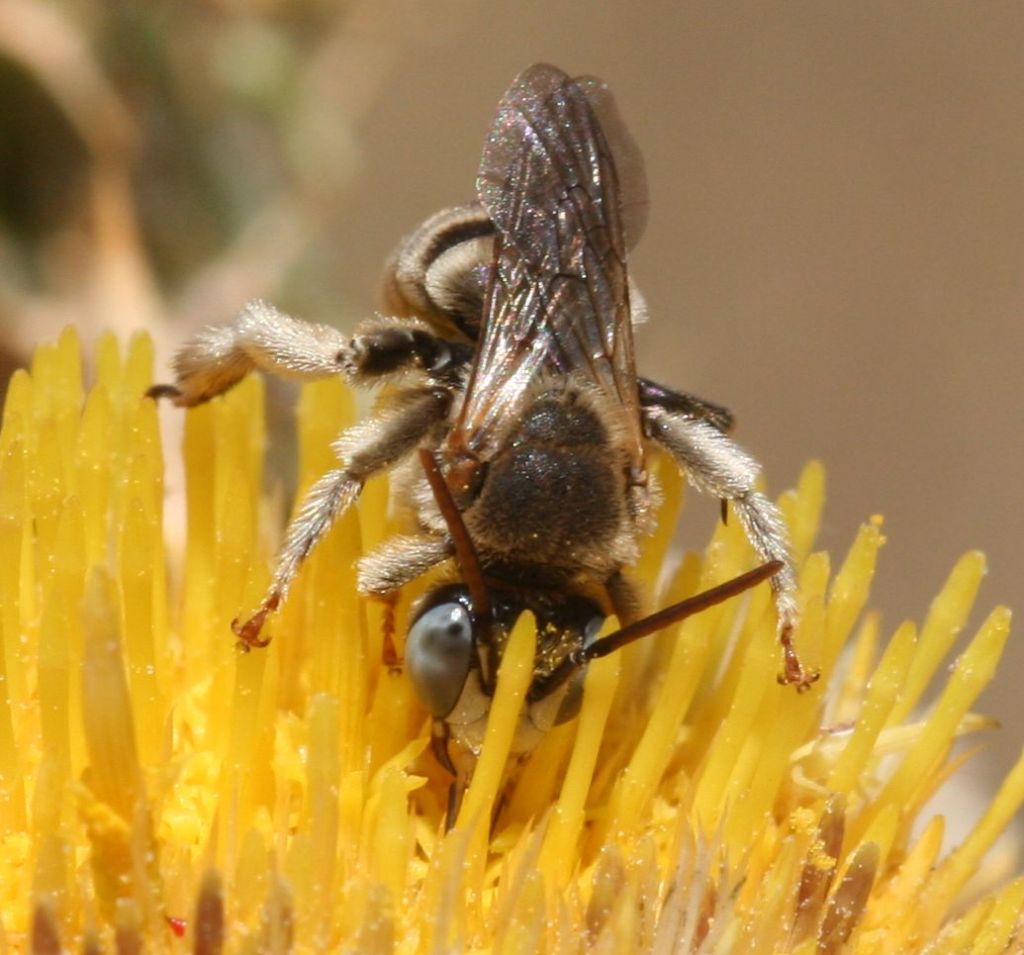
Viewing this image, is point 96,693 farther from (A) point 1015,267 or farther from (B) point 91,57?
(A) point 1015,267

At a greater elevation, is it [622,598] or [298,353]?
[298,353]

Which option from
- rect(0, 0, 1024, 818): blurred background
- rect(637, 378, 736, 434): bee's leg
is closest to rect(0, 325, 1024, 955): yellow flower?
rect(637, 378, 736, 434): bee's leg

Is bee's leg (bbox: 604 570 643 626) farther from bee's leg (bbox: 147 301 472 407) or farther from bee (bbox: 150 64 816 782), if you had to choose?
bee's leg (bbox: 147 301 472 407)

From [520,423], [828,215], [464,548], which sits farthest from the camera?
[828,215]

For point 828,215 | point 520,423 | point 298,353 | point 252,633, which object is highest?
point 828,215

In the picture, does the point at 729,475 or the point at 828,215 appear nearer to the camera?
the point at 729,475

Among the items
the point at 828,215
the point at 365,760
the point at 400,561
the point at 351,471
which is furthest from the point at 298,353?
the point at 828,215

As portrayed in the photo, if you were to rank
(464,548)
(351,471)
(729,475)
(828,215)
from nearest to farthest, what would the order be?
(464,548)
(351,471)
(729,475)
(828,215)

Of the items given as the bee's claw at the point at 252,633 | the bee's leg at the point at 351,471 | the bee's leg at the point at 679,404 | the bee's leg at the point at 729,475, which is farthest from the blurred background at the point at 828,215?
the bee's claw at the point at 252,633

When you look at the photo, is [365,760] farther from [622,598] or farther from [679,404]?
[679,404]
